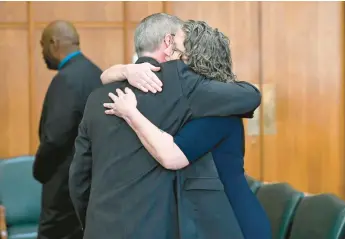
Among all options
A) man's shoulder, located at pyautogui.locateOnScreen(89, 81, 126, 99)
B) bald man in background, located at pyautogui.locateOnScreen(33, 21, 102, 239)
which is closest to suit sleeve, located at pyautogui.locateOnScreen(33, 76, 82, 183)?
bald man in background, located at pyautogui.locateOnScreen(33, 21, 102, 239)

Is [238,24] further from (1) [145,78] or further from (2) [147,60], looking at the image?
(1) [145,78]

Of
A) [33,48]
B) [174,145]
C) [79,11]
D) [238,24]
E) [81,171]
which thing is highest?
[79,11]

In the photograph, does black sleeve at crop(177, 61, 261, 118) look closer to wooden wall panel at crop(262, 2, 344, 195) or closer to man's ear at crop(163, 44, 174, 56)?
man's ear at crop(163, 44, 174, 56)

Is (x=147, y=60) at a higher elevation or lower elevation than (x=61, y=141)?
higher

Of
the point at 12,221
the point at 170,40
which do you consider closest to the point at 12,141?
the point at 12,221

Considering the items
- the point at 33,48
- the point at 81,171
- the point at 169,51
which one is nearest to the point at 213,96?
the point at 169,51

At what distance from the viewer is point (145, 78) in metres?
1.87

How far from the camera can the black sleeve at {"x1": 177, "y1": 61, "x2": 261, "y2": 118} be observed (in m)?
1.86

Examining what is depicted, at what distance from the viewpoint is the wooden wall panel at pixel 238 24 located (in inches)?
228

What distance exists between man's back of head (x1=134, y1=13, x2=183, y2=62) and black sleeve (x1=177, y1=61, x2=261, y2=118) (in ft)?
0.37

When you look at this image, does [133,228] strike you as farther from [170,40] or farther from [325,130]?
[325,130]

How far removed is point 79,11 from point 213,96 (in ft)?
13.1

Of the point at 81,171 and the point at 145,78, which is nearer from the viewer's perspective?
the point at 145,78

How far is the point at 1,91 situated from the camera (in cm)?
552
